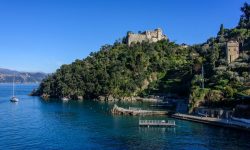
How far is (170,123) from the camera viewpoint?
286ft

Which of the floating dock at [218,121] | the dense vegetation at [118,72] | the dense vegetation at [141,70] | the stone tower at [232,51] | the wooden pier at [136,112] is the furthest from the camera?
the dense vegetation at [118,72]

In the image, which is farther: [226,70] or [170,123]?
[226,70]

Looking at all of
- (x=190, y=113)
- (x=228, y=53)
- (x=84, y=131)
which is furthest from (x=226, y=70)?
Result: (x=84, y=131)

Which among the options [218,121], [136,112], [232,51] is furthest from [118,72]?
[218,121]

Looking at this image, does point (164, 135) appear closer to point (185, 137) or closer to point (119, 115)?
point (185, 137)

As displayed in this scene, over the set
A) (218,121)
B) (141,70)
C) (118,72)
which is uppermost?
(141,70)

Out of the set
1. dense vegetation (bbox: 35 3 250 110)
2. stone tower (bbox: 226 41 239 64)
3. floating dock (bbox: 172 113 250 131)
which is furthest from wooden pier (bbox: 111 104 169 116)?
stone tower (bbox: 226 41 239 64)

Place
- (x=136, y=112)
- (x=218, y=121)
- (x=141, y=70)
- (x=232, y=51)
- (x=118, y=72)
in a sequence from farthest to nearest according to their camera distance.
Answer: (x=141, y=70) → (x=118, y=72) → (x=232, y=51) → (x=136, y=112) → (x=218, y=121)

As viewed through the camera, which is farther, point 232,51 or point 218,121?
point 232,51

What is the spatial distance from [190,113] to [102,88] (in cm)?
7398

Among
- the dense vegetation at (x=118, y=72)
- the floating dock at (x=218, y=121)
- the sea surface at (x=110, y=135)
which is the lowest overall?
the sea surface at (x=110, y=135)

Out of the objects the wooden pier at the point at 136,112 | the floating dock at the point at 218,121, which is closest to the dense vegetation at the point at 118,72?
the wooden pier at the point at 136,112

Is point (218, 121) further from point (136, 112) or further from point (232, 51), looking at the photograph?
point (232, 51)

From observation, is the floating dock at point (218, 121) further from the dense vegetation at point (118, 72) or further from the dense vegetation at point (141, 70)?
the dense vegetation at point (118, 72)
